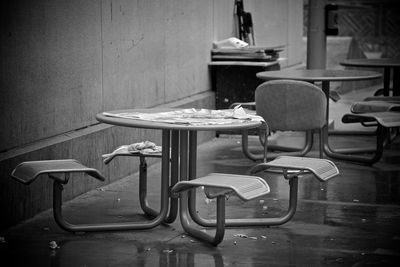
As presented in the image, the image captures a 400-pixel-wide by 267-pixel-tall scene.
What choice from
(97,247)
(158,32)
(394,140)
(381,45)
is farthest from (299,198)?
(381,45)

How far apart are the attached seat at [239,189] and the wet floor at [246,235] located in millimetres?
60

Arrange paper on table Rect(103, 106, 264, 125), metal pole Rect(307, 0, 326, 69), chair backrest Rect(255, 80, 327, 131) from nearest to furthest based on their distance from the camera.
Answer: paper on table Rect(103, 106, 264, 125), chair backrest Rect(255, 80, 327, 131), metal pole Rect(307, 0, 326, 69)

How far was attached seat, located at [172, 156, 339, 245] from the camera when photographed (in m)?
5.31

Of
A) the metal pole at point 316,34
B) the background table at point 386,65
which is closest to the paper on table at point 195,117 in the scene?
the background table at point 386,65

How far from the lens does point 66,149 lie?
22.6ft

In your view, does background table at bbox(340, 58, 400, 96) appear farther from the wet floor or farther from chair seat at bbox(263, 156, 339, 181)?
chair seat at bbox(263, 156, 339, 181)

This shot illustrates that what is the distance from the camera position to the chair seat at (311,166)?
5852 mm

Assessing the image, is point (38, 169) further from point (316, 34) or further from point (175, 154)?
point (316, 34)

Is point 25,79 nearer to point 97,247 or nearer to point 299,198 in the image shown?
point 97,247

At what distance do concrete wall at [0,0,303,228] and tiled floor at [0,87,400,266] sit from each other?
1.09 feet

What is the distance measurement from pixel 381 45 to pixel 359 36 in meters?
0.66

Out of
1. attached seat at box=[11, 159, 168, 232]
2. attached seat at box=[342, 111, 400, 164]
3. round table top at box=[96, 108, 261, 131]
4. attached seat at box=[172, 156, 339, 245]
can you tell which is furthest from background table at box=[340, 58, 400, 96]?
attached seat at box=[11, 159, 168, 232]

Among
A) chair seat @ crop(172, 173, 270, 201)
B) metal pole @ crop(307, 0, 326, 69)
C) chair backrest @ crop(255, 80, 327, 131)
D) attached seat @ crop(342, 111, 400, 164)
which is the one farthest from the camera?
metal pole @ crop(307, 0, 326, 69)

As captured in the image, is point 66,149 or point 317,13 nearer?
point 66,149
